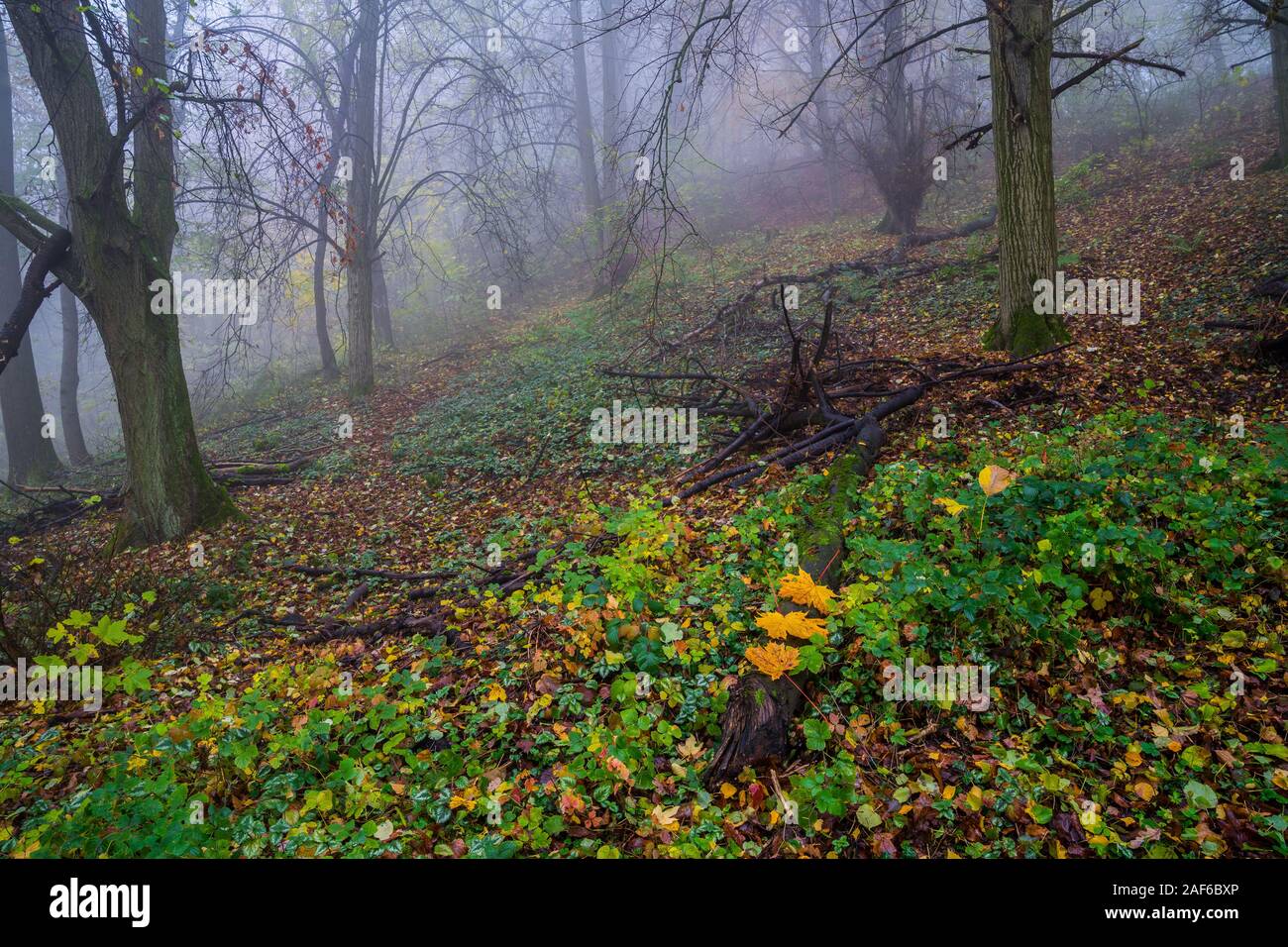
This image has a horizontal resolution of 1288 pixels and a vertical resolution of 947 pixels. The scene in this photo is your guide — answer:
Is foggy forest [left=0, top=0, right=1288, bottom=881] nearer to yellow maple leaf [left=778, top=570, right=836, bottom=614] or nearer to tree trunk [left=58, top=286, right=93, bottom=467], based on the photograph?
yellow maple leaf [left=778, top=570, right=836, bottom=614]

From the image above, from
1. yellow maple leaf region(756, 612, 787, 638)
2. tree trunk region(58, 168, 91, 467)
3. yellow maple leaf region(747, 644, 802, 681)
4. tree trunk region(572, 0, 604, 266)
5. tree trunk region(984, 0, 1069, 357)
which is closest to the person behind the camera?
yellow maple leaf region(747, 644, 802, 681)

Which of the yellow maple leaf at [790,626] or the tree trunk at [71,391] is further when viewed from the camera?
the tree trunk at [71,391]

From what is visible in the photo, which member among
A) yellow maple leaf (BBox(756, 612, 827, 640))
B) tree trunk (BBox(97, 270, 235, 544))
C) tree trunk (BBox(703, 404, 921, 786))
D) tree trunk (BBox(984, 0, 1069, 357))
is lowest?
tree trunk (BBox(703, 404, 921, 786))

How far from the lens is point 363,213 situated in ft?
47.9

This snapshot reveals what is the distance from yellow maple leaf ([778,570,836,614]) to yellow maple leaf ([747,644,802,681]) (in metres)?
0.39

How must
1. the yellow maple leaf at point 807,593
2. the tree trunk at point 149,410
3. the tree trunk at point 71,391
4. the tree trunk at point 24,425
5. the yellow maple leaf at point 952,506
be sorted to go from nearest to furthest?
the yellow maple leaf at point 807,593 → the yellow maple leaf at point 952,506 → the tree trunk at point 149,410 → the tree trunk at point 24,425 → the tree trunk at point 71,391

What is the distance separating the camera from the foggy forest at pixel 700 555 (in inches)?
114

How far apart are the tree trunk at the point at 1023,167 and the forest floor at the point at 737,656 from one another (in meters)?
0.54

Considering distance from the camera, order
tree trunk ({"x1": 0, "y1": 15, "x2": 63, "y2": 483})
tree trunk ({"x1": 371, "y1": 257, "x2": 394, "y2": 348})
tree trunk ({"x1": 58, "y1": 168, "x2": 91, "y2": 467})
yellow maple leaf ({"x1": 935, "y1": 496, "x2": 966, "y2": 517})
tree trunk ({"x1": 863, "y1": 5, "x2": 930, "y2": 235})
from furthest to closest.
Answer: tree trunk ({"x1": 371, "y1": 257, "x2": 394, "y2": 348})
tree trunk ({"x1": 58, "y1": 168, "x2": 91, "y2": 467})
tree trunk ({"x1": 863, "y1": 5, "x2": 930, "y2": 235})
tree trunk ({"x1": 0, "y1": 15, "x2": 63, "y2": 483})
yellow maple leaf ({"x1": 935, "y1": 496, "x2": 966, "y2": 517})

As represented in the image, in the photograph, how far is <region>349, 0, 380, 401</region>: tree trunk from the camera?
47.1 ft

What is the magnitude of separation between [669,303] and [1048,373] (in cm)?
853

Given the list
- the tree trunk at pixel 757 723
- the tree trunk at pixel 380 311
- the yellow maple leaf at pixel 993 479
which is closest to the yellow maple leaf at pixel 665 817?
the tree trunk at pixel 757 723

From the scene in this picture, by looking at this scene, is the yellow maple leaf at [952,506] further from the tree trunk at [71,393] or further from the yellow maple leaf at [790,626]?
the tree trunk at [71,393]

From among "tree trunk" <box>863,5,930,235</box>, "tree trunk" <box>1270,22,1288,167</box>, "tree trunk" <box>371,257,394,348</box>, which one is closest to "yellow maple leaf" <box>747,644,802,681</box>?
"tree trunk" <box>863,5,930,235</box>
